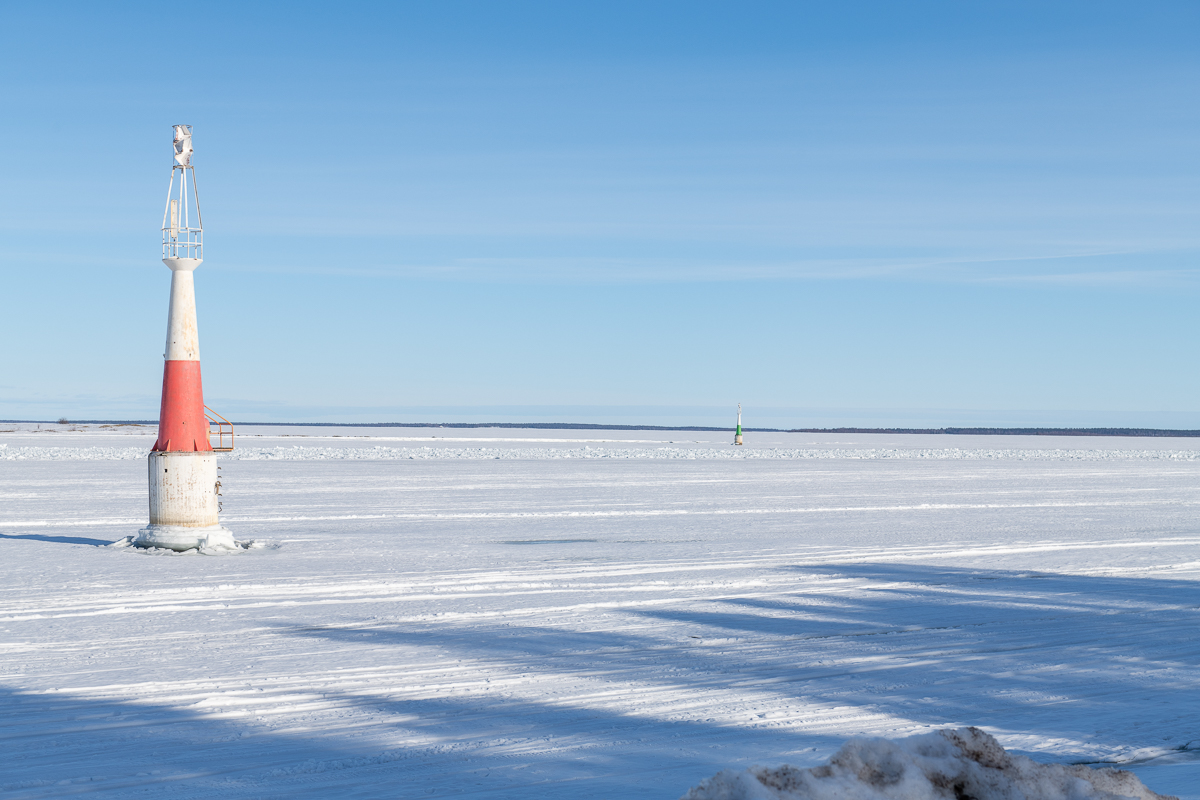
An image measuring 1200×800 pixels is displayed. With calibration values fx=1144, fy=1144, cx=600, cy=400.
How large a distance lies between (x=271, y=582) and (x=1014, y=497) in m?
16.1

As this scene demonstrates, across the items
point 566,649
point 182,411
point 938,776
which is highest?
point 182,411

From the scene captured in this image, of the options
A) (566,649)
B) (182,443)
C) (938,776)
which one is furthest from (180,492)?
(938,776)

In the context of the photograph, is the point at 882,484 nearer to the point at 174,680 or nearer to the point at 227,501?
the point at 227,501

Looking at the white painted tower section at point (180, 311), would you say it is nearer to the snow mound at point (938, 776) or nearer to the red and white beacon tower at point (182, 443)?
the red and white beacon tower at point (182, 443)

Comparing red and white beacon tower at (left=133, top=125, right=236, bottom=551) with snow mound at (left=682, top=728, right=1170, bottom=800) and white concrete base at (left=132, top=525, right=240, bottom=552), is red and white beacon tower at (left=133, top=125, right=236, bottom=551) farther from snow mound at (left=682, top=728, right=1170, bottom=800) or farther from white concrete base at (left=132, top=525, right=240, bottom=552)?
snow mound at (left=682, top=728, right=1170, bottom=800)

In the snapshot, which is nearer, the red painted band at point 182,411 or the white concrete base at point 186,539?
the white concrete base at point 186,539

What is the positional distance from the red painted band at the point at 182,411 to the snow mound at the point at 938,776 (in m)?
11.2

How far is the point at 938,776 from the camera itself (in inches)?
153

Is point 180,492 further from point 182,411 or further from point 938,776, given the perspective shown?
point 938,776

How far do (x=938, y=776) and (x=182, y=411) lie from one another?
454 inches

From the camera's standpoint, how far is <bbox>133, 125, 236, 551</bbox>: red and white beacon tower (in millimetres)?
13164

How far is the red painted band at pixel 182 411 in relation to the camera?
13523 millimetres

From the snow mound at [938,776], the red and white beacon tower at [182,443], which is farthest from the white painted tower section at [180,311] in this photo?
the snow mound at [938,776]

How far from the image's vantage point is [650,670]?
6.89m
